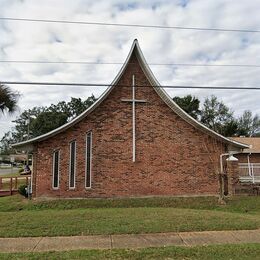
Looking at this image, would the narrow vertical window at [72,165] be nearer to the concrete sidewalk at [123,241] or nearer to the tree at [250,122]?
the concrete sidewalk at [123,241]

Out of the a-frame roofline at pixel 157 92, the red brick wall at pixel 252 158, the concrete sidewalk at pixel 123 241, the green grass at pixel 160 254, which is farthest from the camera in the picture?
the red brick wall at pixel 252 158

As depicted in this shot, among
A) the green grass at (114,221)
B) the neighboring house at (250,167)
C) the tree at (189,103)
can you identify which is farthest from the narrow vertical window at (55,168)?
the tree at (189,103)

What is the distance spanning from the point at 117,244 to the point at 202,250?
193cm

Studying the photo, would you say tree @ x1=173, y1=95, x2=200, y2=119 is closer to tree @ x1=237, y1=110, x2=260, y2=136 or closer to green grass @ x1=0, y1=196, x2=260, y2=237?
tree @ x1=237, y1=110, x2=260, y2=136

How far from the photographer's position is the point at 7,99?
38.4 ft

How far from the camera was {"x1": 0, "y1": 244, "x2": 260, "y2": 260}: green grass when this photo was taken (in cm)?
700

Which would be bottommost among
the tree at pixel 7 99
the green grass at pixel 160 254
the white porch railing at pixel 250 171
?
the green grass at pixel 160 254

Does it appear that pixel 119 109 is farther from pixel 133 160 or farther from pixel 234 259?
pixel 234 259

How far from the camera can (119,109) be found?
17.1 meters

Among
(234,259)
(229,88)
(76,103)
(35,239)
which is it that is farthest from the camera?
(76,103)

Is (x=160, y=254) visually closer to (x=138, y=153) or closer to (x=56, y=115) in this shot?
(x=138, y=153)

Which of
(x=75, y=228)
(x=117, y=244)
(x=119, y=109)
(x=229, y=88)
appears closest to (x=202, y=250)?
(x=117, y=244)

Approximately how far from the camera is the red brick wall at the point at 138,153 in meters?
16.3

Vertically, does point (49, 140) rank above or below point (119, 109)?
below
